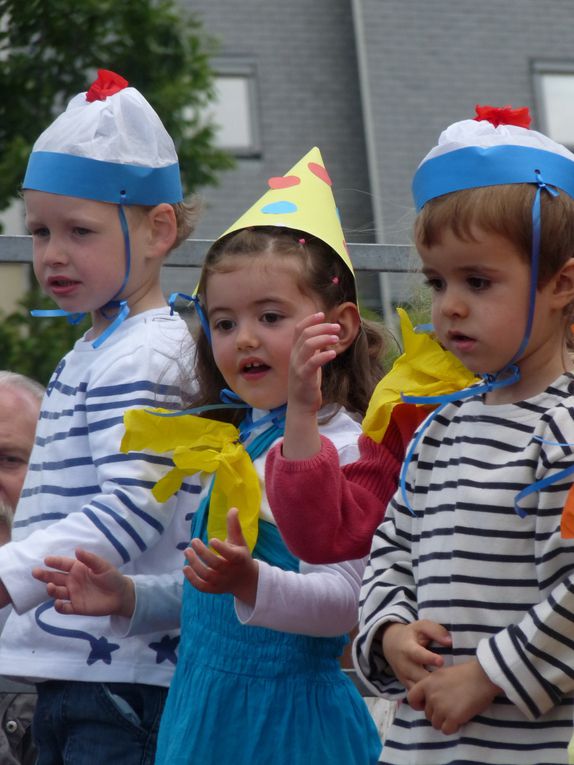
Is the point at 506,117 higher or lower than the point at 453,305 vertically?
higher

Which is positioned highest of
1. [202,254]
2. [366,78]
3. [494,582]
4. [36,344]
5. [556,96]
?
[366,78]

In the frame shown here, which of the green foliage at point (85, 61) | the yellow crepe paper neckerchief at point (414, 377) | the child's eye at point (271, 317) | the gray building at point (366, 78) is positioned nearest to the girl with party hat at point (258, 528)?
the child's eye at point (271, 317)

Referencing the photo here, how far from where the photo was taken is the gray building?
15117mm

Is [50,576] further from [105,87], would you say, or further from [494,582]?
[105,87]

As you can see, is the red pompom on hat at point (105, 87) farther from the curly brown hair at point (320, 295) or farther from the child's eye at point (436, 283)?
the child's eye at point (436, 283)

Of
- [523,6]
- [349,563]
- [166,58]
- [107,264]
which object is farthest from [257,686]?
[523,6]

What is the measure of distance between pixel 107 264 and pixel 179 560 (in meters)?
0.65

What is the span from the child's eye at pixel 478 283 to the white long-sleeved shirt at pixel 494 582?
0.19 m

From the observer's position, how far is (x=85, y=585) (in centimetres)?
296

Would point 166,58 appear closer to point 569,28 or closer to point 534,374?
point 569,28

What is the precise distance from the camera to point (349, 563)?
9.60ft

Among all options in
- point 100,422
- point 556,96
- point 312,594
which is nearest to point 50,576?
point 100,422

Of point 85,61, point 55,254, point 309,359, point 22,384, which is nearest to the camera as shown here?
point 309,359

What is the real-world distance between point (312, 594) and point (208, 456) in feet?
1.16
